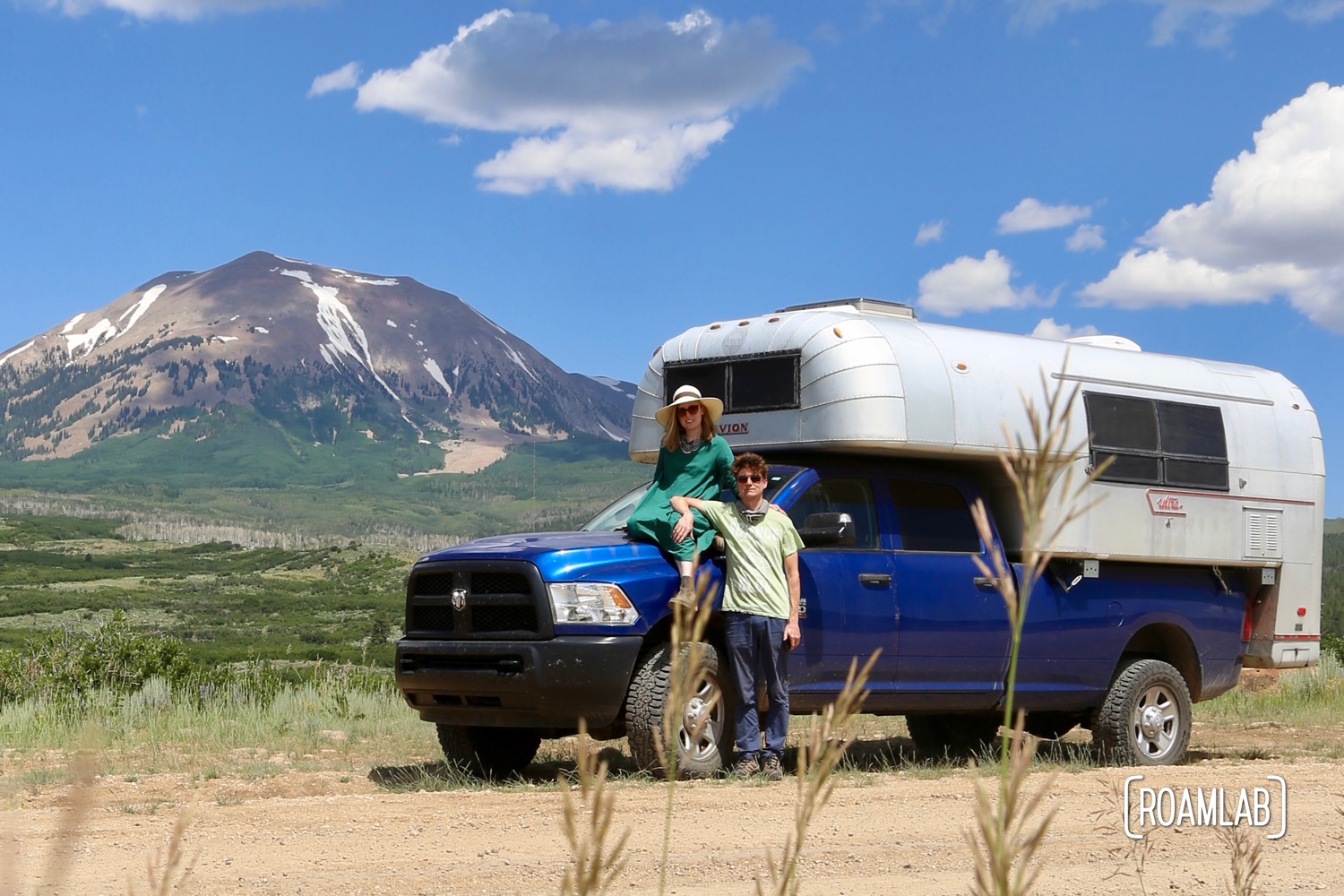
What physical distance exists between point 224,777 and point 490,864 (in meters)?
→ 4.22

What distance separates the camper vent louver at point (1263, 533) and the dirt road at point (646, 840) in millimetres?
3086

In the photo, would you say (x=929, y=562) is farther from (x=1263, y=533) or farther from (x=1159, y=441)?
(x=1263, y=533)

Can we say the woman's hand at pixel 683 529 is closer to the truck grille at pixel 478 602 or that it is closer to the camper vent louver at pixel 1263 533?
the truck grille at pixel 478 602

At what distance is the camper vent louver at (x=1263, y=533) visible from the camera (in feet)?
41.0

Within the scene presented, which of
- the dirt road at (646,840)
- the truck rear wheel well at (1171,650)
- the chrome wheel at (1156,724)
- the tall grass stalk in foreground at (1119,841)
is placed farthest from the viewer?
the truck rear wheel well at (1171,650)

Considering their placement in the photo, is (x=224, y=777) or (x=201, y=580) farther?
(x=201, y=580)

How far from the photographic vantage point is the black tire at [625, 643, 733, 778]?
9266 mm

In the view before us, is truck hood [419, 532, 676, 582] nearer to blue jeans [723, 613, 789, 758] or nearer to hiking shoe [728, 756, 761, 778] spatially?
blue jeans [723, 613, 789, 758]

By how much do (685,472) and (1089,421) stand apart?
3458mm

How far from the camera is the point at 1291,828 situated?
774 cm

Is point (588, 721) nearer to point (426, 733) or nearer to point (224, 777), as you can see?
point (224, 777)

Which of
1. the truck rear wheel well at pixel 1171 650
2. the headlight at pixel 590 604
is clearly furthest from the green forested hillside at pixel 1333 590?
the headlight at pixel 590 604

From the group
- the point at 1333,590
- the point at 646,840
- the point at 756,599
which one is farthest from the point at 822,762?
the point at 1333,590

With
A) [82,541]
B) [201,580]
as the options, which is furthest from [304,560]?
[82,541]
